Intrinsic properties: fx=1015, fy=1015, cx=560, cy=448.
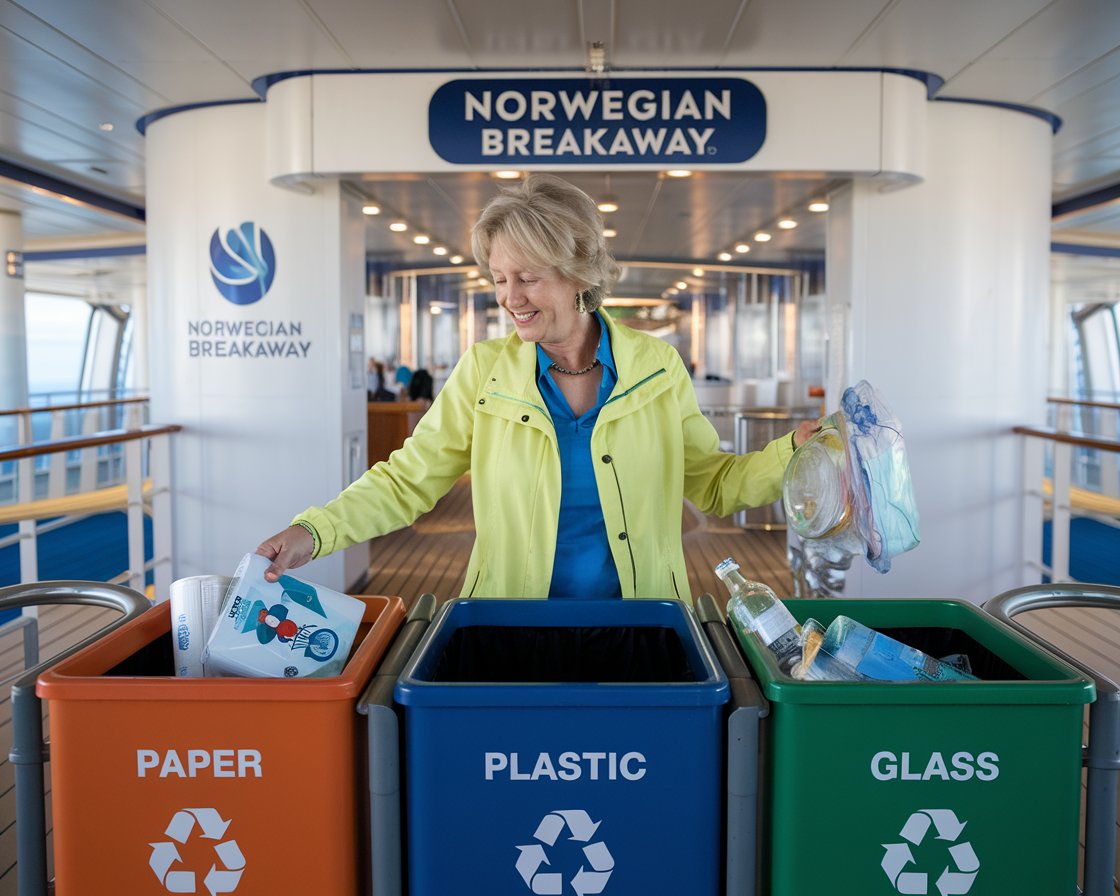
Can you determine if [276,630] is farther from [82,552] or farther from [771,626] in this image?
[82,552]

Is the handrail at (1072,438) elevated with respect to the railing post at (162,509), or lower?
elevated

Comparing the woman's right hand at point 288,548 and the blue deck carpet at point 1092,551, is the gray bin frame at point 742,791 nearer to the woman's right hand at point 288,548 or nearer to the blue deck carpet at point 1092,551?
the woman's right hand at point 288,548

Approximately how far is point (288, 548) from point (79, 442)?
3188mm

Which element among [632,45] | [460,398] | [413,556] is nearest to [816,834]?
[460,398]

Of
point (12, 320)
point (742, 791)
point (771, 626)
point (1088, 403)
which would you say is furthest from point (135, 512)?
point (1088, 403)

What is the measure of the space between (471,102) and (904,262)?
2.38 metres

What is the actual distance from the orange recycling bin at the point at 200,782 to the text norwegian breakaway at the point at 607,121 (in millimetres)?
3958

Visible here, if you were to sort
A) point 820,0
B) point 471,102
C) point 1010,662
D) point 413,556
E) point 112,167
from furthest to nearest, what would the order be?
point 112,167 → point 413,556 → point 471,102 → point 820,0 → point 1010,662

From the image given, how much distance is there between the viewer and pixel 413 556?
690 centimetres

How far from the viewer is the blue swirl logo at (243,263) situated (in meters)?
5.40

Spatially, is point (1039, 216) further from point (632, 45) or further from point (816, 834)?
point (816, 834)

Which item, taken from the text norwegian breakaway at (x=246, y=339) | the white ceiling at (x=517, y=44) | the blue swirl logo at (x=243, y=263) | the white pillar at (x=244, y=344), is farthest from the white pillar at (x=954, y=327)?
the blue swirl logo at (x=243, y=263)

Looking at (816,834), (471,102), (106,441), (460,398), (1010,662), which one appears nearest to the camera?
(816,834)

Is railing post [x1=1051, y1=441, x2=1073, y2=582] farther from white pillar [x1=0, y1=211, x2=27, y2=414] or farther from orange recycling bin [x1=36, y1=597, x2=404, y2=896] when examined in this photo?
white pillar [x1=0, y1=211, x2=27, y2=414]
